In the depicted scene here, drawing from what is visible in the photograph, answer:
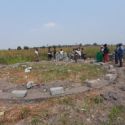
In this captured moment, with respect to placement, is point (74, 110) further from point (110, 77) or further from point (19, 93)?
point (110, 77)

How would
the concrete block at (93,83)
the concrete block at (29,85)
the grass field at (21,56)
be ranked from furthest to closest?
the grass field at (21,56)
the concrete block at (29,85)
the concrete block at (93,83)

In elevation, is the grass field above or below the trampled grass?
below

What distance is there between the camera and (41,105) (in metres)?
10.8

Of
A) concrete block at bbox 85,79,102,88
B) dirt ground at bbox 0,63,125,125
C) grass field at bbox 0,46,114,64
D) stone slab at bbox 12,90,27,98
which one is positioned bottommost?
grass field at bbox 0,46,114,64

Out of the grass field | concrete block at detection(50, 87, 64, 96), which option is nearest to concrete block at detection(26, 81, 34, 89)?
concrete block at detection(50, 87, 64, 96)

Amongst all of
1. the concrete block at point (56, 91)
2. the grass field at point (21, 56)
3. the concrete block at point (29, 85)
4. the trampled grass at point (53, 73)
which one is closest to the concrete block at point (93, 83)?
the trampled grass at point (53, 73)

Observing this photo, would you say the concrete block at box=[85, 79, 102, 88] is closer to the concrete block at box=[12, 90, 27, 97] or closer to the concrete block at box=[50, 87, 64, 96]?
the concrete block at box=[50, 87, 64, 96]

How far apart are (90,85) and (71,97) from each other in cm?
123

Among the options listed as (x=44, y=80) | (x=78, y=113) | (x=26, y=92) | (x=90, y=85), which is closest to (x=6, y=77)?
(x=44, y=80)

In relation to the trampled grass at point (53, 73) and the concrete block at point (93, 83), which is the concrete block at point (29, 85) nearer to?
the trampled grass at point (53, 73)

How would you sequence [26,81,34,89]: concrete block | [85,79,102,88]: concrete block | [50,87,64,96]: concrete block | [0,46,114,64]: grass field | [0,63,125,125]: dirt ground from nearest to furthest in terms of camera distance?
[0,63,125,125]: dirt ground, [50,87,64,96]: concrete block, [85,79,102,88]: concrete block, [26,81,34,89]: concrete block, [0,46,114,64]: grass field

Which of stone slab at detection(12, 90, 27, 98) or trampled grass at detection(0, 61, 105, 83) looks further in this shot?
trampled grass at detection(0, 61, 105, 83)

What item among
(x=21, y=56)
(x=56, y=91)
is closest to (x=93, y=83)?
(x=56, y=91)

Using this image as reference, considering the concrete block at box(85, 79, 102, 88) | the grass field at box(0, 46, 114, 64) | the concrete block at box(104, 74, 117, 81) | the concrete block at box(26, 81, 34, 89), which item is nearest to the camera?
the concrete block at box(85, 79, 102, 88)
